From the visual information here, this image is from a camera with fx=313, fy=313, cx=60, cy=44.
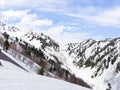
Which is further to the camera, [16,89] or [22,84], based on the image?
[22,84]

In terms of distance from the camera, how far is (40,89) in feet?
52.6

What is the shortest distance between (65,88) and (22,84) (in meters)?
2.59

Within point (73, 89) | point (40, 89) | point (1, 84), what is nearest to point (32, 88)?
point (40, 89)

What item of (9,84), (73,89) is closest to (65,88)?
(73,89)

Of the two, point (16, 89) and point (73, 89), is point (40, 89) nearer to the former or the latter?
point (16, 89)

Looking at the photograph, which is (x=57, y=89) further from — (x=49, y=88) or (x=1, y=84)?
(x=1, y=84)

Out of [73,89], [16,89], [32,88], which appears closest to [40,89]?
[32,88]

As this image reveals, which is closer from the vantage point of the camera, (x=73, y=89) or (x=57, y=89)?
(x=57, y=89)

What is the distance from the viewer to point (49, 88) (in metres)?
16.9

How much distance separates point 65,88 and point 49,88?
4.32 feet

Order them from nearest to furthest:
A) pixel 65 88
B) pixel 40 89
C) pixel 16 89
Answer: pixel 16 89 < pixel 40 89 < pixel 65 88

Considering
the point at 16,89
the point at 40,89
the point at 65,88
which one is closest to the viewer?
the point at 16,89

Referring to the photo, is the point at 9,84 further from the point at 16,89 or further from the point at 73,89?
the point at 73,89

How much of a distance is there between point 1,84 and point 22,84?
132 cm
